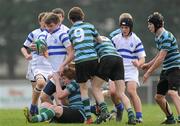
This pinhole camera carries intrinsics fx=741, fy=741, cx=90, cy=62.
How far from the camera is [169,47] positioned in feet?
45.0

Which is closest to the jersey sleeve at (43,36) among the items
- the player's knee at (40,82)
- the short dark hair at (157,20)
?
the player's knee at (40,82)

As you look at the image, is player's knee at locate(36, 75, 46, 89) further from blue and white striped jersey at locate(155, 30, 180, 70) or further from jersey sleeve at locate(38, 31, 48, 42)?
blue and white striped jersey at locate(155, 30, 180, 70)

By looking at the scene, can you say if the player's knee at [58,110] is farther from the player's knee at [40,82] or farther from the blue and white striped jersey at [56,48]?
the player's knee at [40,82]

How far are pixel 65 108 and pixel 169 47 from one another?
7.34ft

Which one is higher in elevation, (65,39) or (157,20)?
(157,20)

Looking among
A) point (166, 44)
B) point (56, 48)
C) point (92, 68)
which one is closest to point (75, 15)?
point (92, 68)

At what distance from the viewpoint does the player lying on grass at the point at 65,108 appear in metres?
13.1

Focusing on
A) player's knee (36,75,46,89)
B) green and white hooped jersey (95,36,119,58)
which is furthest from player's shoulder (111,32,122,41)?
player's knee (36,75,46,89)

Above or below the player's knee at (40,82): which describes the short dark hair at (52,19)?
above

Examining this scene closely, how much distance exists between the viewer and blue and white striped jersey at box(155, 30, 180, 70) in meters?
13.6

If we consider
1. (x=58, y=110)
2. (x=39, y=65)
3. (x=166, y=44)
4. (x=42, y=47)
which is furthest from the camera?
(x=39, y=65)

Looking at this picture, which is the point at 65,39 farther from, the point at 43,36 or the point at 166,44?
the point at 166,44

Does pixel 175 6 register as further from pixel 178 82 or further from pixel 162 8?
pixel 178 82

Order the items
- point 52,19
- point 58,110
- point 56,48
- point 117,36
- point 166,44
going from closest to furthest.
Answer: point 58,110 < point 166,44 < point 52,19 < point 56,48 < point 117,36
